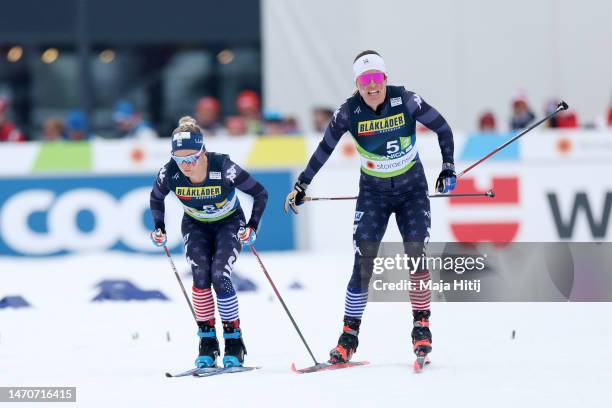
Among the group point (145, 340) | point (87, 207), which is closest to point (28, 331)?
point (145, 340)

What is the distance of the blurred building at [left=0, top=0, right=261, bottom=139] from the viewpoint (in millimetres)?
22750

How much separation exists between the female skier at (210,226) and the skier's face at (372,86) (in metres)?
0.97

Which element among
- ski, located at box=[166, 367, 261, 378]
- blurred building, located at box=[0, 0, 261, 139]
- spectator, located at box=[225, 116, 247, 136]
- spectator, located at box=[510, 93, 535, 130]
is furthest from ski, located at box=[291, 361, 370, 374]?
blurred building, located at box=[0, 0, 261, 139]

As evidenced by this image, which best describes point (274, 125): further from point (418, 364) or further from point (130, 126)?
point (418, 364)

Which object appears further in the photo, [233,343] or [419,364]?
[233,343]

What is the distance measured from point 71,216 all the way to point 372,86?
29.5 feet

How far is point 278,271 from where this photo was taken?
49.1 ft

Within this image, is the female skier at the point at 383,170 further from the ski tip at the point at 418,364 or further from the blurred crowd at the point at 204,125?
the blurred crowd at the point at 204,125

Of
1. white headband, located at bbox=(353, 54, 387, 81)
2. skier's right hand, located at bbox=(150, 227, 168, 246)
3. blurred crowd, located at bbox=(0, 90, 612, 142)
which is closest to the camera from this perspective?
white headband, located at bbox=(353, 54, 387, 81)

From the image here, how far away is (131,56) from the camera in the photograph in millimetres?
23094

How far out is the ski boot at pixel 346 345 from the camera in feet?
28.1

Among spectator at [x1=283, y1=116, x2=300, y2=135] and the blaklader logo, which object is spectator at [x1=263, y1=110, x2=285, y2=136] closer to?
spectator at [x1=283, y1=116, x2=300, y2=135]

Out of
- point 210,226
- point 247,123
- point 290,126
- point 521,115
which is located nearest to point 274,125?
point 290,126

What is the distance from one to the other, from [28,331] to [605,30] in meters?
13.1
